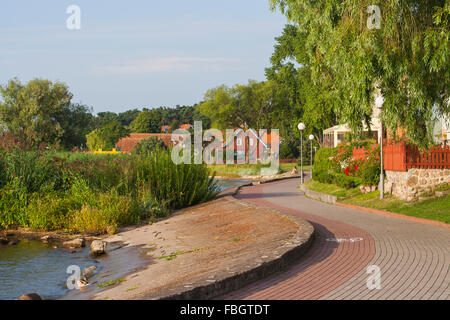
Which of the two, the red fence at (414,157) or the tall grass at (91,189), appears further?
the tall grass at (91,189)

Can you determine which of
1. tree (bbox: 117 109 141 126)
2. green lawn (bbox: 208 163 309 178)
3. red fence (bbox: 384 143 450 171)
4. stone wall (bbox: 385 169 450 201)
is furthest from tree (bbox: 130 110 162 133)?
stone wall (bbox: 385 169 450 201)

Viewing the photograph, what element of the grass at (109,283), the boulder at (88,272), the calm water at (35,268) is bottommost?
the calm water at (35,268)

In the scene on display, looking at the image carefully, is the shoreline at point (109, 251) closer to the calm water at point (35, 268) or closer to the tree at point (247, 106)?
the calm water at point (35, 268)

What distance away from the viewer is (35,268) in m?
13.1

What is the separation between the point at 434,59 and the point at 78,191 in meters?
13.5

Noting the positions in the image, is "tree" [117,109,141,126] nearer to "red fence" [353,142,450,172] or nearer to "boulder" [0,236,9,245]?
"red fence" [353,142,450,172]

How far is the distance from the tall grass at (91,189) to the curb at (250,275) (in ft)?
29.0

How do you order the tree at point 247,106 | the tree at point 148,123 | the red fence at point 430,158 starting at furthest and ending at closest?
the tree at point 148,123
the tree at point 247,106
the red fence at point 430,158

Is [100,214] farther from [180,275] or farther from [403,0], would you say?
[403,0]

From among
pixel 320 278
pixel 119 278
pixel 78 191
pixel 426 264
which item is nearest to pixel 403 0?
pixel 426 264

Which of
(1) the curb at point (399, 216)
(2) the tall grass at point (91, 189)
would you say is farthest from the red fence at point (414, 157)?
(2) the tall grass at point (91, 189)

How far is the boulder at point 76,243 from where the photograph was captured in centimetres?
1559

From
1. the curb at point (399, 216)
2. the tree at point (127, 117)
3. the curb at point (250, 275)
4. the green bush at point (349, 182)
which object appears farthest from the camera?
the tree at point (127, 117)

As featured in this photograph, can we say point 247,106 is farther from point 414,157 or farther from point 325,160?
point 414,157
